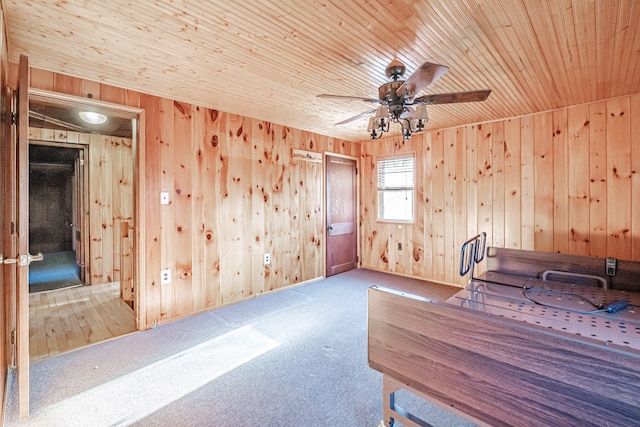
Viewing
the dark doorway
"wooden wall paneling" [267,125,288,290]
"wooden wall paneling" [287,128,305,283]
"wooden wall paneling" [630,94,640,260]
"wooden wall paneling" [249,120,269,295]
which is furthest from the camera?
the dark doorway

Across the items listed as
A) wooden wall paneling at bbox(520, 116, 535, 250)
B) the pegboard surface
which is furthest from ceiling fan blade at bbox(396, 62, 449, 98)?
wooden wall paneling at bbox(520, 116, 535, 250)

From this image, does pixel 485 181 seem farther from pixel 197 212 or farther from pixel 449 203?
pixel 197 212

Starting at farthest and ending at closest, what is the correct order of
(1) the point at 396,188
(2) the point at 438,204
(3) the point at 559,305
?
(1) the point at 396,188
(2) the point at 438,204
(3) the point at 559,305

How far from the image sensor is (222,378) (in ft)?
7.06

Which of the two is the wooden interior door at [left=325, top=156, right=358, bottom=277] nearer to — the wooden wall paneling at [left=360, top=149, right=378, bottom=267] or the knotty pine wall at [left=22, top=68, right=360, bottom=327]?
the wooden wall paneling at [left=360, top=149, right=378, bottom=267]

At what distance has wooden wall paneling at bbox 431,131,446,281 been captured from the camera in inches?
177

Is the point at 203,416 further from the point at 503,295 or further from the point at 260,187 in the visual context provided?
the point at 260,187

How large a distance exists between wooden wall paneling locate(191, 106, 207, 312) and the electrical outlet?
10.0 inches

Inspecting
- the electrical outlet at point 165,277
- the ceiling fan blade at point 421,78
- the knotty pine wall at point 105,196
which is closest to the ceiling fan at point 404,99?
the ceiling fan blade at point 421,78

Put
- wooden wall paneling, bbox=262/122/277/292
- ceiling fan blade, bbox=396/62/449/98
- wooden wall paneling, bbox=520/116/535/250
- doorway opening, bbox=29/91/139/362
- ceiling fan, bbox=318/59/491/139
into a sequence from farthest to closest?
wooden wall paneling, bbox=262/122/277/292 < wooden wall paneling, bbox=520/116/535/250 < doorway opening, bbox=29/91/139/362 < ceiling fan, bbox=318/59/491/139 < ceiling fan blade, bbox=396/62/449/98

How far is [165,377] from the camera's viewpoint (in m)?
2.17

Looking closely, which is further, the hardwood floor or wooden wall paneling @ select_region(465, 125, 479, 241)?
wooden wall paneling @ select_region(465, 125, 479, 241)

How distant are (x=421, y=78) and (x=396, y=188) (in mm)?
3352

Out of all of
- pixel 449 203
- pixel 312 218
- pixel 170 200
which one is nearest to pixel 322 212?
pixel 312 218
